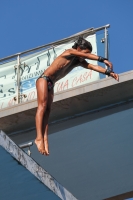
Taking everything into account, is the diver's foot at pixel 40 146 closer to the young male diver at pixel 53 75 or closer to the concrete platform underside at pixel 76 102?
the young male diver at pixel 53 75

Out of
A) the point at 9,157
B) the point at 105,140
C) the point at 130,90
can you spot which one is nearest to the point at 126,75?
the point at 130,90

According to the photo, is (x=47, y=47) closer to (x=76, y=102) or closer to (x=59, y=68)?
(x=76, y=102)

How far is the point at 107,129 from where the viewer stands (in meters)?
13.5

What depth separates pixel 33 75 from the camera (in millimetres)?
14453

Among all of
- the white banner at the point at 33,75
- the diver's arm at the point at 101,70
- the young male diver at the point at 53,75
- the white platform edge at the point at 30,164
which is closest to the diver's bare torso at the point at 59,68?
the young male diver at the point at 53,75

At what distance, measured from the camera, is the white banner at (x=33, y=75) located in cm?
1398

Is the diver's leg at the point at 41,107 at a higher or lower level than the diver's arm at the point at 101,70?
lower

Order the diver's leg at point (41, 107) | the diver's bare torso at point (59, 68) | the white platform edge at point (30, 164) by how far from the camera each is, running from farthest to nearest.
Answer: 1. the diver's bare torso at point (59, 68)
2. the diver's leg at point (41, 107)
3. the white platform edge at point (30, 164)

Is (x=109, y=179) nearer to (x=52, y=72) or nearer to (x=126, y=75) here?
(x=126, y=75)

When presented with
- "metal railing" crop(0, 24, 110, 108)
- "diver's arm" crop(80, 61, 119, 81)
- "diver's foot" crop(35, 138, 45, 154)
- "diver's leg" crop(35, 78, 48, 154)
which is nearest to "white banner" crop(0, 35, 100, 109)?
"metal railing" crop(0, 24, 110, 108)

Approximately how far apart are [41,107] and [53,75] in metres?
0.52

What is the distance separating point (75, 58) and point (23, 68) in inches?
211

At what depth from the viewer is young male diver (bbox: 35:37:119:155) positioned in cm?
895

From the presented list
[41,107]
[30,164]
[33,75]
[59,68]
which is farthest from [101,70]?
[33,75]
